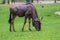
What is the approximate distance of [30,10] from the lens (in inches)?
722

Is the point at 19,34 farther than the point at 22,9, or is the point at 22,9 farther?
the point at 22,9

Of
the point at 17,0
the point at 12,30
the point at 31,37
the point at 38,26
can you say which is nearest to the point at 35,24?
the point at 38,26

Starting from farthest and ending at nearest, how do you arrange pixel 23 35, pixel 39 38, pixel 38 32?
pixel 38 32, pixel 23 35, pixel 39 38

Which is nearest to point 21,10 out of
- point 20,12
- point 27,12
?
point 20,12

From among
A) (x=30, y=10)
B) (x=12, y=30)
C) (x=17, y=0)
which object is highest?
(x=30, y=10)

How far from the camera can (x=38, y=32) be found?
58.2 ft

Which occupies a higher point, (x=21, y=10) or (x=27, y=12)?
(x=21, y=10)

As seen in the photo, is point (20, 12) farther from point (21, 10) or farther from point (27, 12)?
point (27, 12)

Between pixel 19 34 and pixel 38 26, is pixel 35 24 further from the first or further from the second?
pixel 19 34

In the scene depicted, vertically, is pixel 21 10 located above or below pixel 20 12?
above

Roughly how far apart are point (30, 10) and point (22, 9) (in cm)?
48

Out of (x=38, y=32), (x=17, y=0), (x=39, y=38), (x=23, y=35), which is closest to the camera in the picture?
(x=39, y=38)

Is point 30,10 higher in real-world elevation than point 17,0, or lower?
higher

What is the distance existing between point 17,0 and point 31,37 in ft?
141
